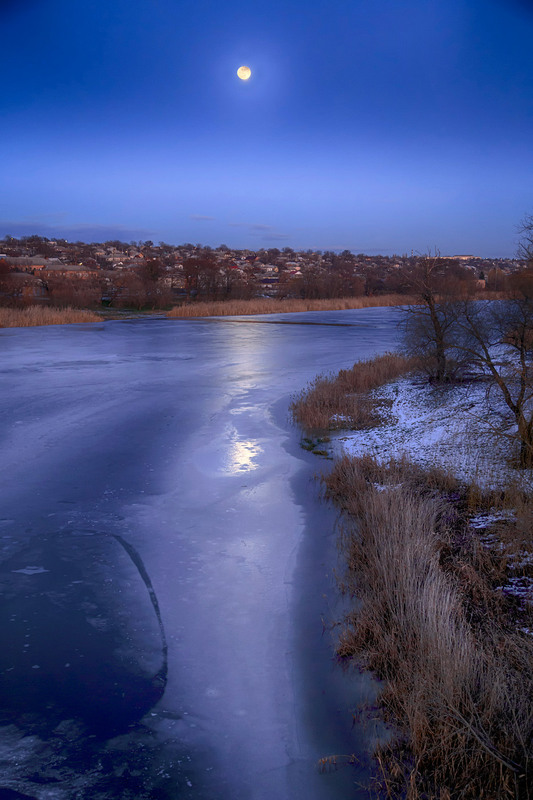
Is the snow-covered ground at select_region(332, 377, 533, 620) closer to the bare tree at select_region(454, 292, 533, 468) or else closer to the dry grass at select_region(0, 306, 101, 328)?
the bare tree at select_region(454, 292, 533, 468)

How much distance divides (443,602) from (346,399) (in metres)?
7.60

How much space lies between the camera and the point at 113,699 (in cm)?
339

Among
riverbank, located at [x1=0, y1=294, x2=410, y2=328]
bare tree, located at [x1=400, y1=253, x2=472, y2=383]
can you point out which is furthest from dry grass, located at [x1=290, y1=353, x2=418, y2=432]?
riverbank, located at [x1=0, y1=294, x2=410, y2=328]

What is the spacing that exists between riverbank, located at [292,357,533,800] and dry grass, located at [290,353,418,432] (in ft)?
5.12

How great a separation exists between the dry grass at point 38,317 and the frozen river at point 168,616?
1986 centimetres

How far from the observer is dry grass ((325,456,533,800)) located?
2.70 metres

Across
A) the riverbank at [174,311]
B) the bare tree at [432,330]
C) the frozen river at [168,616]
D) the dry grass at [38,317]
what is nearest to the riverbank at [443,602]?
the frozen river at [168,616]

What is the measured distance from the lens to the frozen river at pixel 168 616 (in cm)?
297

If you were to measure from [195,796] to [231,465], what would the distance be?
508cm

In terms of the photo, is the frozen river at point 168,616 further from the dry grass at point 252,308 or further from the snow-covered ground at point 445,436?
the dry grass at point 252,308

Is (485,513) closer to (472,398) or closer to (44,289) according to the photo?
(472,398)

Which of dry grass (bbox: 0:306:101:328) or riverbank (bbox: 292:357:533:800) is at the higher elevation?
dry grass (bbox: 0:306:101:328)

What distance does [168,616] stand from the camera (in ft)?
13.9

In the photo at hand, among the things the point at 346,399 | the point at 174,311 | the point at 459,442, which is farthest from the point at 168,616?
the point at 174,311
